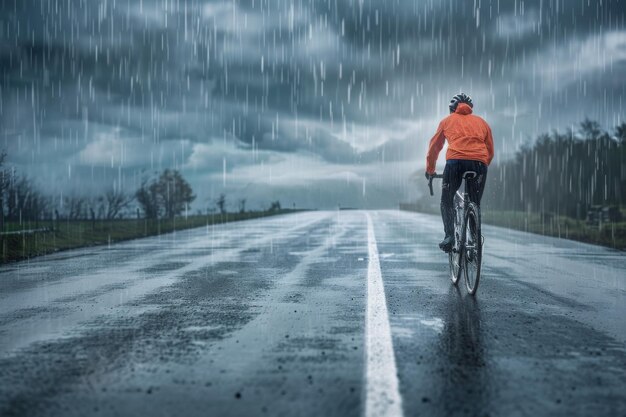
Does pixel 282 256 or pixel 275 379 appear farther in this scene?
pixel 282 256

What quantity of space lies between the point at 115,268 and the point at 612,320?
7733 millimetres

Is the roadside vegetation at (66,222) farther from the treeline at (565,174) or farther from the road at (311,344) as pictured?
the treeline at (565,174)

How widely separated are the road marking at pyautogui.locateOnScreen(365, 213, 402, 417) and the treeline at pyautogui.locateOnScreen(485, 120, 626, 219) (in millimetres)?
41910

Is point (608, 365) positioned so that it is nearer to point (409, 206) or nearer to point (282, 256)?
point (282, 256)

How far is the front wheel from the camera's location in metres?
6.81

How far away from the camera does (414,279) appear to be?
27.3ft

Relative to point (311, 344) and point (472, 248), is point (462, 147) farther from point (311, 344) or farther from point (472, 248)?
point (311, 344)

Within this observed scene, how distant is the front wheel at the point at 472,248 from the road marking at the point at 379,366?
112 centimetres

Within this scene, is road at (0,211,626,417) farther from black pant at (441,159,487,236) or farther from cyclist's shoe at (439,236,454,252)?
black pant at (441,159,487,236)

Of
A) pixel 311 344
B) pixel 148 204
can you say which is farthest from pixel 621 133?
pixel 311 344

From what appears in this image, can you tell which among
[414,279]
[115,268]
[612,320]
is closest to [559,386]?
[612,320]

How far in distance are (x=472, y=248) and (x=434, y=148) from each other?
1.49 m

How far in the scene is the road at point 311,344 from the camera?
10.5 feet

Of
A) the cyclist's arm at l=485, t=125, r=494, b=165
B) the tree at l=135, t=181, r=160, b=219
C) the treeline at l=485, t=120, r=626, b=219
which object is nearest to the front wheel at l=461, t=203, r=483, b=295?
the cyclist's arm at l=485, t=125, r=494, b=165
